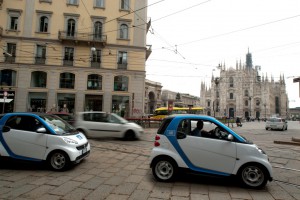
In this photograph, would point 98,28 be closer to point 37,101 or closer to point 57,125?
point 37,101

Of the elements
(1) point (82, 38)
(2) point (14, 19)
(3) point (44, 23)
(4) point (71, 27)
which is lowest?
(1) point (82, 38)

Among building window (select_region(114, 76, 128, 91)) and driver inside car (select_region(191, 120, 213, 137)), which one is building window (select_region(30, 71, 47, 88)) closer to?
building window (select_region(114, 76, 128, 91))

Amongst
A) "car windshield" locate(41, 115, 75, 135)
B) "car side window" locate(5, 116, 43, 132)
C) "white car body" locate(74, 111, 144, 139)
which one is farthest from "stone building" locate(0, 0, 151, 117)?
"car side window" locate(5, 116, 43, 132)

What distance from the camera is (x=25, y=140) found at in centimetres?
585

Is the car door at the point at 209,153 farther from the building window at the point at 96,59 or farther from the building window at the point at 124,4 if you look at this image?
the building window at the point at 124,4

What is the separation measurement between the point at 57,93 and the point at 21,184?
21583mm

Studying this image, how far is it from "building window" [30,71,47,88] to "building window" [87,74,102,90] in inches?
192

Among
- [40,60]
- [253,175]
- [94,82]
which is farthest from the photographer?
[94,82]

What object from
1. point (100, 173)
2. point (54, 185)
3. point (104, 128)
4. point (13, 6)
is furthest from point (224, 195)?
point (13, 6)

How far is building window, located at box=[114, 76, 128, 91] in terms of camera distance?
25.9 meters

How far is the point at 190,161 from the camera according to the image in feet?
16.5

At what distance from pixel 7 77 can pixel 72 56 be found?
7.37 m

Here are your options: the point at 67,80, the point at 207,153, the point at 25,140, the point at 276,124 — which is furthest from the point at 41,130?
the point at 276,124

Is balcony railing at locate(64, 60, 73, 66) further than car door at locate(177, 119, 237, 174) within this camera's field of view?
Yes
